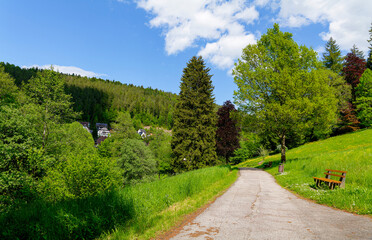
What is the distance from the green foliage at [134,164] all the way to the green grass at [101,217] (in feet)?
90.2

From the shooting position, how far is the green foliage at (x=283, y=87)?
17328 mm

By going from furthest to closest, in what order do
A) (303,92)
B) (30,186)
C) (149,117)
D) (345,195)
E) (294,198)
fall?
(149,117) → (303,92) → (30,186) → (294,198) → (345,195)

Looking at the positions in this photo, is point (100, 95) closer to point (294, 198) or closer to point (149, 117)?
point (149, 117)

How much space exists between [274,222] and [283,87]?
608 inches

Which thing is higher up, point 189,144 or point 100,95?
point 100,95

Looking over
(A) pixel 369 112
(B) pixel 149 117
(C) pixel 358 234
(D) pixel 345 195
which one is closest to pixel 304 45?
(D) pixel 345 195

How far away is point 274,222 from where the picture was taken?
16.8 ft

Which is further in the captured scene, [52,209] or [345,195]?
[345,195]

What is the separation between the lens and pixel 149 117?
186m

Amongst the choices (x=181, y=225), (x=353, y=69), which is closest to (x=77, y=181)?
(x=181, y=225)

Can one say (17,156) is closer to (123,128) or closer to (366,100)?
(123,128)

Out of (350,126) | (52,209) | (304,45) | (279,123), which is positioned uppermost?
(304,45)

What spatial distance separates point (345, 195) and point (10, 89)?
49449 mm

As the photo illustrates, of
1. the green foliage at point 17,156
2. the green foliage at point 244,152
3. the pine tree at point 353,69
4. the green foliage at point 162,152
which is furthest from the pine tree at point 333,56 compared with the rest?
the green foliage at point 17,156
